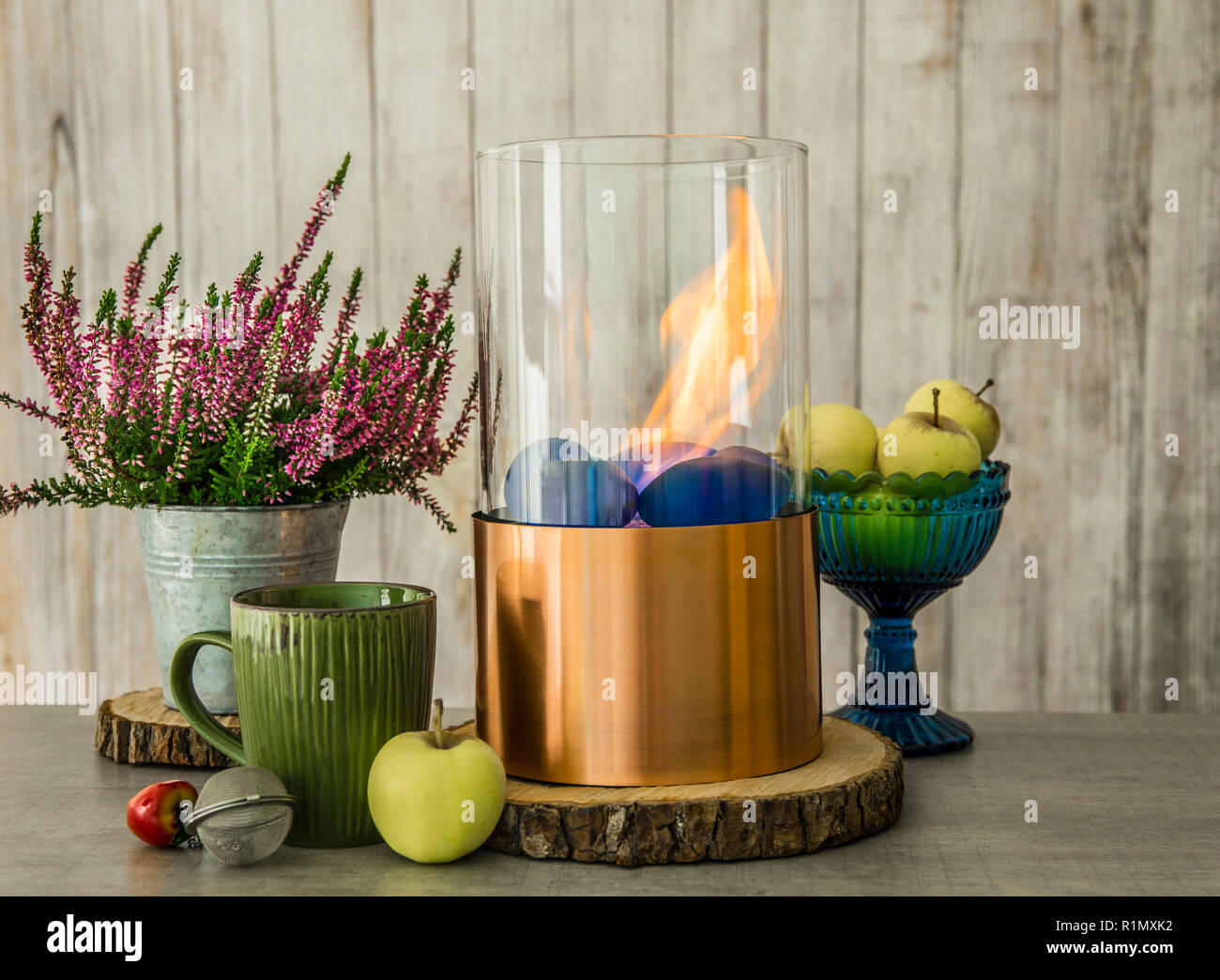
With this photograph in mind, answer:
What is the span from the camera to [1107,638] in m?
1.36

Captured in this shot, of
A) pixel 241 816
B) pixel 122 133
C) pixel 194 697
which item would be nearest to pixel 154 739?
pixel 194 697

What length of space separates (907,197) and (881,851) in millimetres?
841

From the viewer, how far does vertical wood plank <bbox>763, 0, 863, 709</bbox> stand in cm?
133

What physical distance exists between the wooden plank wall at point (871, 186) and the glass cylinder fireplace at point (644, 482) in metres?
0.62

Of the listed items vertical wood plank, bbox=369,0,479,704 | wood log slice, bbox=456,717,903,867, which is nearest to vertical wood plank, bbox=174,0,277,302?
vertical wood plank, bbox=369,0,479,704

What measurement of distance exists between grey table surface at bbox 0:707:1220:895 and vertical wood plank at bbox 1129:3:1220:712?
0.46 meters

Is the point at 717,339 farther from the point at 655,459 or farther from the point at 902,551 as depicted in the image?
the point at 902,551

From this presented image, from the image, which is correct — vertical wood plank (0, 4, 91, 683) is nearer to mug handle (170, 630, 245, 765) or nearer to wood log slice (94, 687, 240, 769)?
wood log slice (94, 687, 240, 769)

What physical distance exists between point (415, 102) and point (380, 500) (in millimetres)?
444

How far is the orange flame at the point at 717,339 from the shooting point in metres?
0.74

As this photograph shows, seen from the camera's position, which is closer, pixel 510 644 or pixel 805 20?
pixel 510 644

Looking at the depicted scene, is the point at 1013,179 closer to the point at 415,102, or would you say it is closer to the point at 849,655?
the point at 849,655

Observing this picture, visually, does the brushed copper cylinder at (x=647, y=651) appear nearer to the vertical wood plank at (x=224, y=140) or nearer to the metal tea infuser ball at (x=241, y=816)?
the metal tea infuser ball at (x=241, y=816)
